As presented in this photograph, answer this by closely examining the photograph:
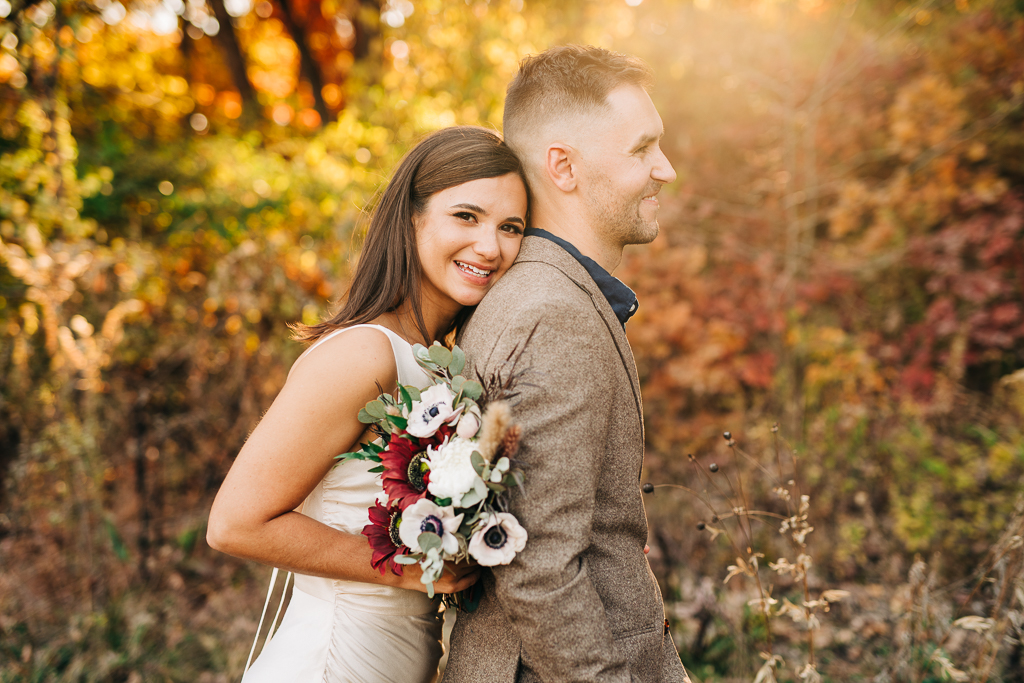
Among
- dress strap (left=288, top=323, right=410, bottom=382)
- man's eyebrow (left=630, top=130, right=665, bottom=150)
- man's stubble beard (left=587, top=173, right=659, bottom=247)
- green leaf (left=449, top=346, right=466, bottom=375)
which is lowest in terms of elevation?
green leaf (left=449, top=346, right=466, bottom=375)

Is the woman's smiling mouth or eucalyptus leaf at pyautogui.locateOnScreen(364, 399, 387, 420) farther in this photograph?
the woman's smiling mouth

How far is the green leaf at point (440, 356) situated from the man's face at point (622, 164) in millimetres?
640

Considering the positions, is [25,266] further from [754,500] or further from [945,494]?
[945,494]

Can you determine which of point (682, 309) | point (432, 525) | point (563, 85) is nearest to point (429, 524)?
point (432, 525)

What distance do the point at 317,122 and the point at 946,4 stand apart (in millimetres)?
8691

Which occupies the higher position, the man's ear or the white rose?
→ the man's ear

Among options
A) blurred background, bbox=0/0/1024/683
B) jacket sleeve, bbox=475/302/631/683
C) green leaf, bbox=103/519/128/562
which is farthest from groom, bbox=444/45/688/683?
green leaf, bbox=103/519/128/562

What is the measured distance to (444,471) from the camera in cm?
138

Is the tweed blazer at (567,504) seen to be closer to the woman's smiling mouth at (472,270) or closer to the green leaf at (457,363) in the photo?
the green leaf at (457,363)

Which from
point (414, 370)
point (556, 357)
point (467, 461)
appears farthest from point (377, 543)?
point (556, 357)

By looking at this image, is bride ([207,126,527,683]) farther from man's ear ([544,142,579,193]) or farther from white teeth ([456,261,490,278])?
man's ear ([544,142,579,193])

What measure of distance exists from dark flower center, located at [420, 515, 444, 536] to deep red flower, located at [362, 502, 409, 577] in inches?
6.3

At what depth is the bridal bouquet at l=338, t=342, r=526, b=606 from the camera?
1.35 metres

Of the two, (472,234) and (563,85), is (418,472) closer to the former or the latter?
(472,234)
